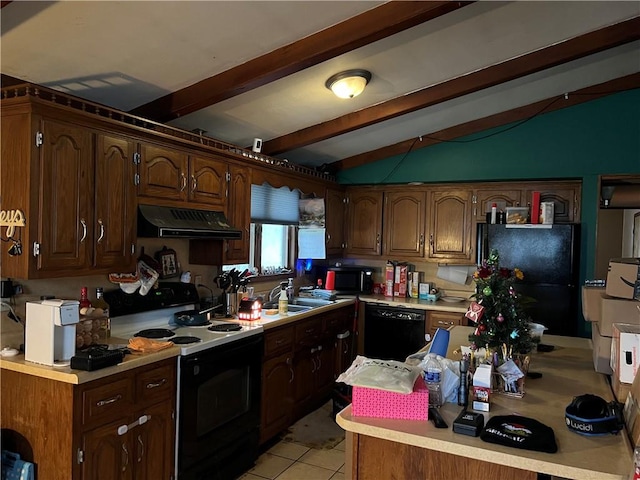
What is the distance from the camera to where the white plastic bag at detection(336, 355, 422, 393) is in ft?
5.44

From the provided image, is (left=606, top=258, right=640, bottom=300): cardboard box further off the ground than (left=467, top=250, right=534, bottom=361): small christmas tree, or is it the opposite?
(left=606, top=258, right=640, bottom=300): cardboard box

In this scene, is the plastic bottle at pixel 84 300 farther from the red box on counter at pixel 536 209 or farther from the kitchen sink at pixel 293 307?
the red box on counter at pixel 536 209

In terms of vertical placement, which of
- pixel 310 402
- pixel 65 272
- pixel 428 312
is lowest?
pixel 310 402

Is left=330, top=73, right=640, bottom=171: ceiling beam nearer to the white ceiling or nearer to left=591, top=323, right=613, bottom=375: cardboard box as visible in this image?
the white ceiling

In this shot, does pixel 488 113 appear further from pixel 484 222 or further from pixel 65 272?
pixel 65 272

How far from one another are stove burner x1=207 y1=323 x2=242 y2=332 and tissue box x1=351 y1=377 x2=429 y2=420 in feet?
4.87

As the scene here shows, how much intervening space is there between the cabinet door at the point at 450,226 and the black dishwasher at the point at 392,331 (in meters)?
0.72

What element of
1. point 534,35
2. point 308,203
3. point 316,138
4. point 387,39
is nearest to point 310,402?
point 308,203

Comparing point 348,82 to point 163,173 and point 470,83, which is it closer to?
point 470,83

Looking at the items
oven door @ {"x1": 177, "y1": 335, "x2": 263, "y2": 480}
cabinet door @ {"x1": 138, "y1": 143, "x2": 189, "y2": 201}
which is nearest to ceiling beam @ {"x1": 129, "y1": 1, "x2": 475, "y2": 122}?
cabinet door @ {"x1": 138, "y1": 143, "x2": 189, "y2": 201}

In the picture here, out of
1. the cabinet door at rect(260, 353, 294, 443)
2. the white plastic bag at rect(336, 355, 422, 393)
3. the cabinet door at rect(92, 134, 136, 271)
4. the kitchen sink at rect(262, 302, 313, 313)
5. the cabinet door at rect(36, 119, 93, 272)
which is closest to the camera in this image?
the white plastic bag at rect(336, 355, 422, 393)

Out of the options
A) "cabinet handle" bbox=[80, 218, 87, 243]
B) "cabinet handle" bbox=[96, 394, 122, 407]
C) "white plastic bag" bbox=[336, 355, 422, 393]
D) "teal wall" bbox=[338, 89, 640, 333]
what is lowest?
"cabinet handle" bbox=[96, 394, 122, 407]

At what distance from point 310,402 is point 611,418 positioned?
2.80 meters

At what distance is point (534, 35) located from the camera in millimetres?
2990
